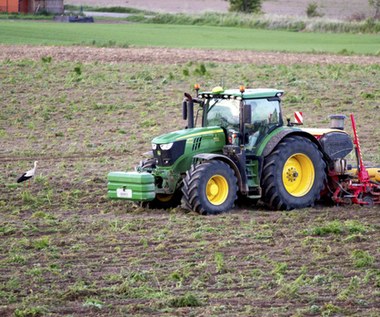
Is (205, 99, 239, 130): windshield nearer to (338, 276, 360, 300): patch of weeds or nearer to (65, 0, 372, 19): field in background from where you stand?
(338, 276, 360, 300): patch of weeds

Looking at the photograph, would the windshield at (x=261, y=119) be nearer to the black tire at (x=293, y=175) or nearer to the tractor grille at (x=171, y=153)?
the black tire at (x=293, y=175)

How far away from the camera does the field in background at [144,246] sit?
1068 cm

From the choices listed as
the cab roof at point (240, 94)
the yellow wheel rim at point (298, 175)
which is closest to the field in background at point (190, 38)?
the yellow wheel rim at point (298, 175)

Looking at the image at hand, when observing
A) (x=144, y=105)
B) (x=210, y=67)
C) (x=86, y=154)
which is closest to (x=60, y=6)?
(x=210, y=67)

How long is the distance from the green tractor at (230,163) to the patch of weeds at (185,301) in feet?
14.3

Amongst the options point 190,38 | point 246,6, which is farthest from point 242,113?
point 246,6

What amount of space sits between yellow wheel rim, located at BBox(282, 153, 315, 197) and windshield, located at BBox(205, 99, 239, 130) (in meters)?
1.09

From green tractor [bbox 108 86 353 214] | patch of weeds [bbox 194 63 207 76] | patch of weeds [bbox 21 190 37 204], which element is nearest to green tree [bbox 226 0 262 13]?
patch of weeds [bbox 194 63 207 76]

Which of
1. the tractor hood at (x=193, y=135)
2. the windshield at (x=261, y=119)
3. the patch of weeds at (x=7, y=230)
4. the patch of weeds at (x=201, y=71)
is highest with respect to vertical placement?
the windshield at (x=261, y=119)

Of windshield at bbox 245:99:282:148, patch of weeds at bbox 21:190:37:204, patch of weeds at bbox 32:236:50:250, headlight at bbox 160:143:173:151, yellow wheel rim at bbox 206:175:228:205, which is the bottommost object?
patch of weeds at bbox 21:190:37:204

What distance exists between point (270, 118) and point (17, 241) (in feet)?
15.4

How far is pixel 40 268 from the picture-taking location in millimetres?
11953

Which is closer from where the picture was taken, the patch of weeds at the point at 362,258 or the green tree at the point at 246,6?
the patch of weeds at the point at 362,258

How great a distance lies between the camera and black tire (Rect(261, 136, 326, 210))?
15648 mm
